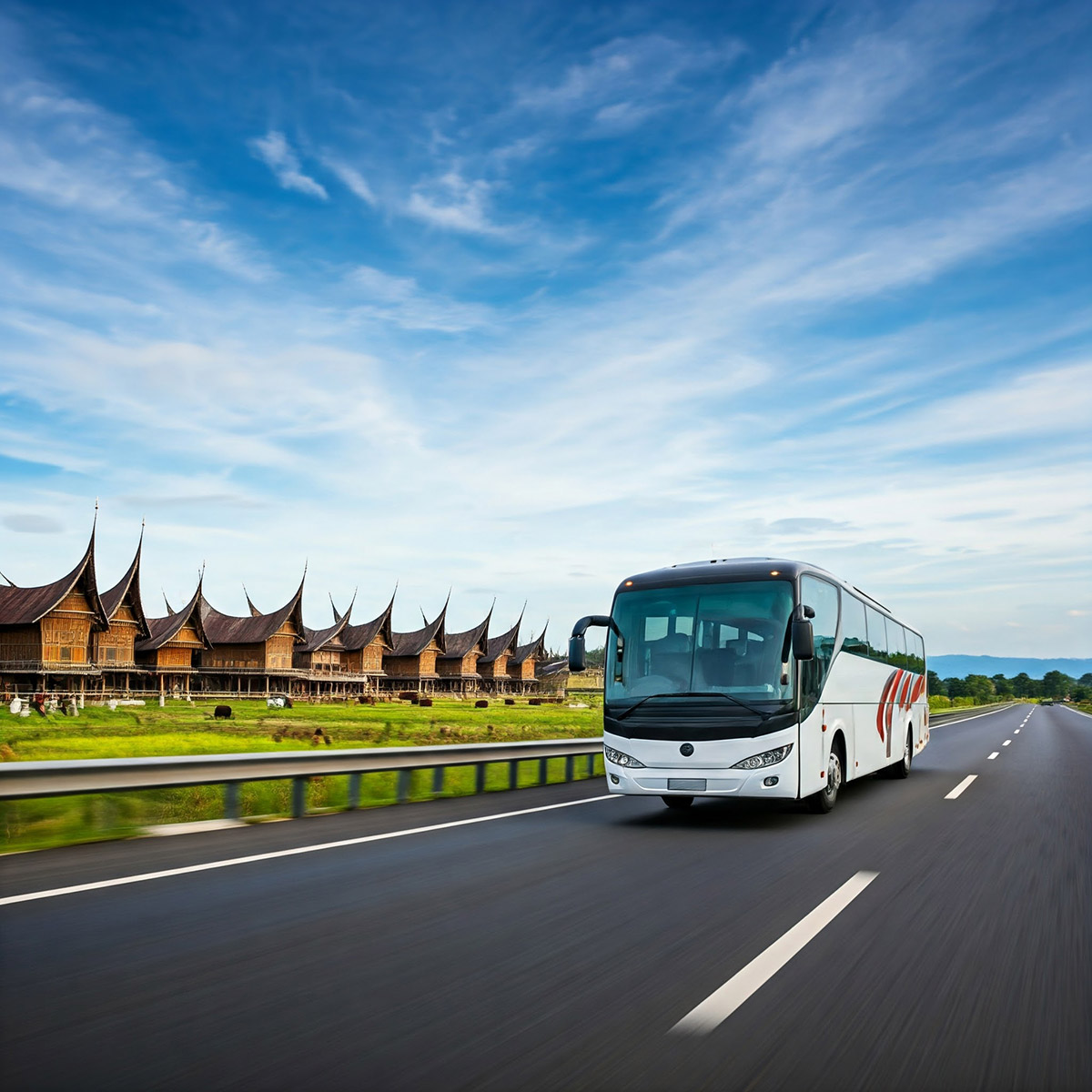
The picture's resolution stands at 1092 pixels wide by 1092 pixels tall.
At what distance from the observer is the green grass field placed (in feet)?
42.5

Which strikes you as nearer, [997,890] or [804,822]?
[997,890]

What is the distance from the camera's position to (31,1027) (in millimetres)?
4020

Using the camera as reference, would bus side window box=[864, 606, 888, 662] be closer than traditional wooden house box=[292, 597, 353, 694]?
Yes

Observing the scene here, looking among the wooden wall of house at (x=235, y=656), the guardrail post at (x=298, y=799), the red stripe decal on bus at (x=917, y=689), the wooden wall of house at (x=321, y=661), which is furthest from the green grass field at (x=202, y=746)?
the wooden wall of house at (x=321, y=661)

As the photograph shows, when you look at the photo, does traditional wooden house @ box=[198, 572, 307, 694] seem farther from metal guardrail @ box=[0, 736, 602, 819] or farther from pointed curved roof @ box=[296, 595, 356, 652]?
metal guardrail @ box=[0, 736, 602, 819]

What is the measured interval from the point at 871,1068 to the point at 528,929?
2480mm

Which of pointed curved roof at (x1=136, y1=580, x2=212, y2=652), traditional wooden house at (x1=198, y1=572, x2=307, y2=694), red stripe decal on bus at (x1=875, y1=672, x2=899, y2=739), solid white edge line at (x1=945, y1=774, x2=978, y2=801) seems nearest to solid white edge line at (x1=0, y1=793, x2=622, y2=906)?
solid white edge line at (x1=945, y1=774, x2=978, y2=801)

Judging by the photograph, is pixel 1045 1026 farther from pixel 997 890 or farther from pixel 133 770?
pixel 133 770

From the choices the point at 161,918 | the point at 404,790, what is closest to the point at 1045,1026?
the point at 161,918

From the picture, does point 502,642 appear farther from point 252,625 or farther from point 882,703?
point 882,703

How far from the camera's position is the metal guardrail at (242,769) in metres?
8.44

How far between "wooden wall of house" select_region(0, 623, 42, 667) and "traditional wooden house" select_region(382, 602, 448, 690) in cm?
3698

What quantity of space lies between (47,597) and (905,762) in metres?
47.8

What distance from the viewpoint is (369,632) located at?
84.1 metres
